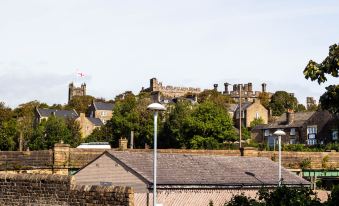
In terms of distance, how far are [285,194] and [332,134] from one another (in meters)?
79.5

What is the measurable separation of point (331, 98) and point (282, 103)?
142630mm

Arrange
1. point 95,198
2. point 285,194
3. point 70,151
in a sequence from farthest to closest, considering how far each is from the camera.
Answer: point 70,151, point 95,198, point 285,194

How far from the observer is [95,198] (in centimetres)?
1555

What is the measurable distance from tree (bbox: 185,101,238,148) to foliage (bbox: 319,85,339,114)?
2727 inches

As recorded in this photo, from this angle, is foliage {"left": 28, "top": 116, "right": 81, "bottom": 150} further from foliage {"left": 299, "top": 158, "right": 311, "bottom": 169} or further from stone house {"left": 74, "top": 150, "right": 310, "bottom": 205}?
stone house {"left": 74, "top": 150, "right": 310, "bottom": 205}

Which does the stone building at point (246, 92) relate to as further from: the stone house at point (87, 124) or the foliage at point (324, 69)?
the foliage at point (324, 69)

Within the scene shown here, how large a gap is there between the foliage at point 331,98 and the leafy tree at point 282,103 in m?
140

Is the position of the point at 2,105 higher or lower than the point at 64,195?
higher

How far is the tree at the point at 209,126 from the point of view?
269ft

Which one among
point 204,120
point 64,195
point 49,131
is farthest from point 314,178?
point 49,131

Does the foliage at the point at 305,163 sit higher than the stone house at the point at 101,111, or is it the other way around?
the stone house at the point at 101,111

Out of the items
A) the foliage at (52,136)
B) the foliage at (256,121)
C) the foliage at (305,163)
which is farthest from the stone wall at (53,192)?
the foliage at (256,121)

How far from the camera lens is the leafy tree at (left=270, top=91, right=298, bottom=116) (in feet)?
495

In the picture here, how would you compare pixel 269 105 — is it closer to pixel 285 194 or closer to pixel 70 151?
pixel 70 151
